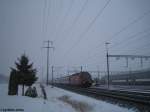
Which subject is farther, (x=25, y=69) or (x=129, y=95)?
(x=25, y=69)

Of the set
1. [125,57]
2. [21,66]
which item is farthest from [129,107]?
[125,57]

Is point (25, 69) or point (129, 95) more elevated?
point (25, 69)

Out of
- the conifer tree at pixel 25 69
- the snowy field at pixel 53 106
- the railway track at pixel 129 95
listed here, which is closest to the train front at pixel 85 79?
the conifer tree at pixel 25 69

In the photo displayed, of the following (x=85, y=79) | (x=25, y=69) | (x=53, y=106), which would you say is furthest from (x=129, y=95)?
(x=85, y=79)

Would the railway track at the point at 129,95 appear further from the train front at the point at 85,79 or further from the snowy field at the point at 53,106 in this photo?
the train front at the point at 85,79

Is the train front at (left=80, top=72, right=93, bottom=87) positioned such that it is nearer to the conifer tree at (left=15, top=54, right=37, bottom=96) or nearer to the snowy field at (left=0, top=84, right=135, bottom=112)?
the conifer tree at (left=15, top=54, right=37, bottom=96)

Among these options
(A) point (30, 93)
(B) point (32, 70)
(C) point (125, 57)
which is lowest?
(A) point (30, 93)

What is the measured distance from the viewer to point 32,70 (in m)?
35.5

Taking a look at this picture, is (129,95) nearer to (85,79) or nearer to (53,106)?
(53,106)

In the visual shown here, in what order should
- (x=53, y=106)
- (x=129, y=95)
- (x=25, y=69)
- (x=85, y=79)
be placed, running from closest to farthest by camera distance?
(x=53, y=106)
(x=129, y=95)
(x=25, y=69)
(x=85, y=79)

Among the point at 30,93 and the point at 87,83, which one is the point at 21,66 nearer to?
the point at 30,93

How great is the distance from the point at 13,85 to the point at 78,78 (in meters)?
21.0

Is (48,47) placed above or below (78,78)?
above

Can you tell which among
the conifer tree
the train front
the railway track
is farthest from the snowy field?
the train front
